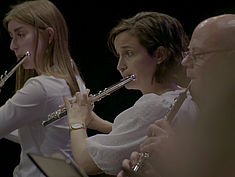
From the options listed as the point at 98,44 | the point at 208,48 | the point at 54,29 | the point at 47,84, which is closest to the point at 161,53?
the point at 208,48

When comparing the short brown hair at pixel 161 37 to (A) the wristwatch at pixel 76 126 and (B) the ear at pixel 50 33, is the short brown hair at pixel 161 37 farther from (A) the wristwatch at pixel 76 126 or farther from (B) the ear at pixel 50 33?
(B) the ear at pixel 50 33

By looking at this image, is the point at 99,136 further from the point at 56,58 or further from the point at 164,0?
the point at 164,0

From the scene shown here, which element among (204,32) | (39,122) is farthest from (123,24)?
(39,122)

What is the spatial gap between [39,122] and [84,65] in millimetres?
1279

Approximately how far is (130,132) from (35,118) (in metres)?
0.62

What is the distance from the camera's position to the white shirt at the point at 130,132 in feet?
4.28

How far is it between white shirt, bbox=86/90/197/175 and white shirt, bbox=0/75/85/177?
50 centimetres

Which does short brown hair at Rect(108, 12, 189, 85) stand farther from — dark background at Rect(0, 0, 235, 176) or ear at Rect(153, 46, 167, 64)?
dark background at Rect(0, 0, 235, 176)

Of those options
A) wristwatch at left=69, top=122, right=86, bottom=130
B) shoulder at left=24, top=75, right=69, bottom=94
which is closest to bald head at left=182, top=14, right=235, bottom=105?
wristwatch at left=69, top=122, right=86, bottom=130

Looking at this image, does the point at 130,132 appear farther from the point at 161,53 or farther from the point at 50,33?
the point at 50,33

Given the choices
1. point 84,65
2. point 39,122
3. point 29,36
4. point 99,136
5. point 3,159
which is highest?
point 29,36

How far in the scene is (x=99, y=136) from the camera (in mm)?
1376

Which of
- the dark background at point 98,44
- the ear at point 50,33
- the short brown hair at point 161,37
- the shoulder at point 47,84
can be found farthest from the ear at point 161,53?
the dark background at point 98,44

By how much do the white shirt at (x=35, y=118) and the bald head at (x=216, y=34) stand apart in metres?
0.74
